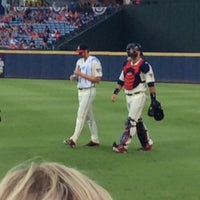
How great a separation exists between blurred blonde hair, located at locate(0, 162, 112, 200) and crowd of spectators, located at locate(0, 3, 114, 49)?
42.5 metres

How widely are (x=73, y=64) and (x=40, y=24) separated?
11.7m

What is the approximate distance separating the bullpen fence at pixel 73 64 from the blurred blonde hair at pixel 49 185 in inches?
1357

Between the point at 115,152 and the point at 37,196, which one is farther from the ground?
the point at 37,196

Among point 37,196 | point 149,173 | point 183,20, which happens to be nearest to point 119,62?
point 183,20

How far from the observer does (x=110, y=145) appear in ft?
43.4

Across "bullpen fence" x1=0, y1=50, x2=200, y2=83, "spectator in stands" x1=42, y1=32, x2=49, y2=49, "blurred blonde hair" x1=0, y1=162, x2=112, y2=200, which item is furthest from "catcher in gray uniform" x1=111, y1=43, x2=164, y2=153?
"spectator in stands" x1=42, y1=32, x2=49, y2=49

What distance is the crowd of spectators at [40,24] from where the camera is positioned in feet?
151

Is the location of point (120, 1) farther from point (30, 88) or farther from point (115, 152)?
point (115, 152)

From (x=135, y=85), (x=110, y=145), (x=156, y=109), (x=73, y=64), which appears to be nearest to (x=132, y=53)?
(x=135, y=85)

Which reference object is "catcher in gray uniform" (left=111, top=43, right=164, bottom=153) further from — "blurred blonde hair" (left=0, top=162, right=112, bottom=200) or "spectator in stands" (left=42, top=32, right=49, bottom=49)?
"spectator in stands" (left=42, top=32, right=49, bottom=49)

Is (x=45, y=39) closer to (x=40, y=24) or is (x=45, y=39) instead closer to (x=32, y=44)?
(x=32, y=44)

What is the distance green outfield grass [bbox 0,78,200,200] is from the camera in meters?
9.10

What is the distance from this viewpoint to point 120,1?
53062 millimetres

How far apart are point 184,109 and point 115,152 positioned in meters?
8.99
